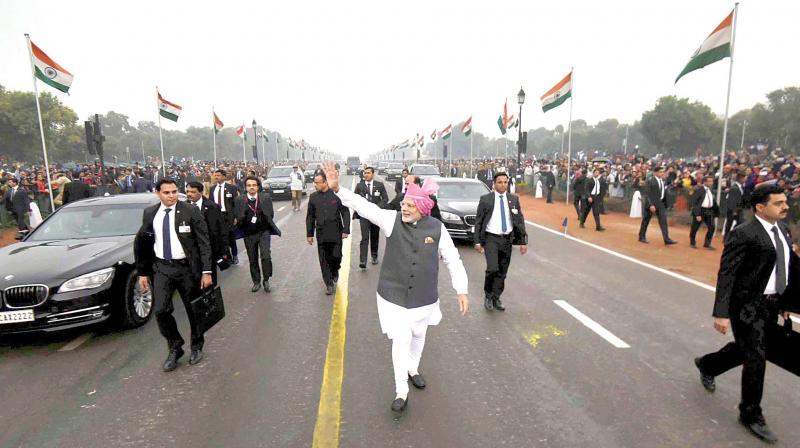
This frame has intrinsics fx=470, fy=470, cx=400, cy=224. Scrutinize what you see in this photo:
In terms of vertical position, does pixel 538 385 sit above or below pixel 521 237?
below

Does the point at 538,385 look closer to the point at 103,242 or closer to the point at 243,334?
the point at 243,334

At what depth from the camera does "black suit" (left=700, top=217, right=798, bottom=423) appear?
3.35 meters

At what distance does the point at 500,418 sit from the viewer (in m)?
3.62

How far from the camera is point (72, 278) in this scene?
5.05 m

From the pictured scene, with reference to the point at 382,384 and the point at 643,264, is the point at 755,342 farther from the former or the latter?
the point at 643,264

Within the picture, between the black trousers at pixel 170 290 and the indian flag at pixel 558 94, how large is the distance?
1855cm

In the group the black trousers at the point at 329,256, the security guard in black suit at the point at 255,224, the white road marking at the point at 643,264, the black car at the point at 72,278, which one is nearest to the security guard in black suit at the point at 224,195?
the security guard in black suit at the point at 255,224

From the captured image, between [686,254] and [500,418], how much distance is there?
8941mm

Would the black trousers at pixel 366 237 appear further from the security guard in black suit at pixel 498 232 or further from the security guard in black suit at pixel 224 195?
the security guard in black suit at pixel 498 232

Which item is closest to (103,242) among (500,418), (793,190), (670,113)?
(500,418)

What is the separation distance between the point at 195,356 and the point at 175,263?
0.96 meters

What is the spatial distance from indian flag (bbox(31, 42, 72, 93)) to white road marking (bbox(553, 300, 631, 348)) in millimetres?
13669

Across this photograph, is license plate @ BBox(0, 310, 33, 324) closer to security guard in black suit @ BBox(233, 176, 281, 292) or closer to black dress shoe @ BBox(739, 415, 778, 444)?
security guard in black suit @ BBox(233, 176, 281, 292)

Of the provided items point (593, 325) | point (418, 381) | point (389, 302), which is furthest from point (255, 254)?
point (593, 325)
